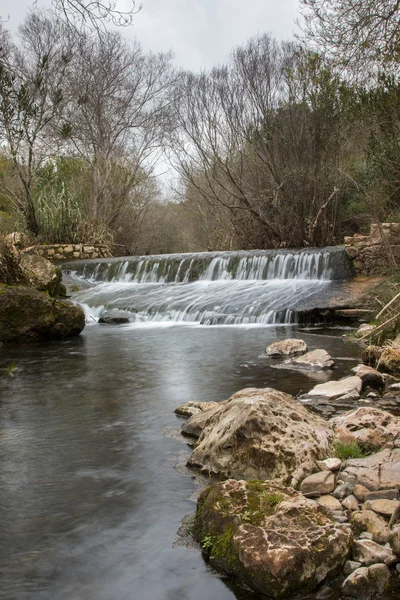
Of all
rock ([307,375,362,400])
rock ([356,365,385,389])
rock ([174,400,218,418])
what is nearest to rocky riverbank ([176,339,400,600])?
rock ([174,400,218,418])

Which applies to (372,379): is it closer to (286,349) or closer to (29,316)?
(286,349)

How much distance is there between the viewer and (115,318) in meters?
12.0

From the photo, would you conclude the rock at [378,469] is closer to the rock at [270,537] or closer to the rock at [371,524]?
the rock at [371,524]

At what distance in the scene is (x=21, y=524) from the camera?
3.01 metres

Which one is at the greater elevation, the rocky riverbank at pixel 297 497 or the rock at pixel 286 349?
the rock at pixel 286 349

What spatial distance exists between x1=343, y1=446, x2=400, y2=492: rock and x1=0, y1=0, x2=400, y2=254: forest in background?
992 centimetres

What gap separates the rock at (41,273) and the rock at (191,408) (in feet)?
22.5

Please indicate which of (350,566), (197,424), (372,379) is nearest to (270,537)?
(350,566)

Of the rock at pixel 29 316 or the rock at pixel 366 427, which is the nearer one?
the rock at pixel 366 427

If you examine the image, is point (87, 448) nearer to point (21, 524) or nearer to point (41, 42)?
point (21, 524)

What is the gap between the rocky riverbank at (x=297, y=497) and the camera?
7.59ft

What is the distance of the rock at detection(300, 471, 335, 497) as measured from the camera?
9.80 feet

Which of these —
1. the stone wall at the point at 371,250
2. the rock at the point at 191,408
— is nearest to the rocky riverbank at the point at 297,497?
the rock at the point at 191,408

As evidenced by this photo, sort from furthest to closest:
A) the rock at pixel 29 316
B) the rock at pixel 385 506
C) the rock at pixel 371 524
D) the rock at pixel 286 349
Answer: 1. the rock at pixel 29 316
2. the rock at pixel 286 349
3. the rock at pixel 385 506
4. the rock at pixel 371 524
